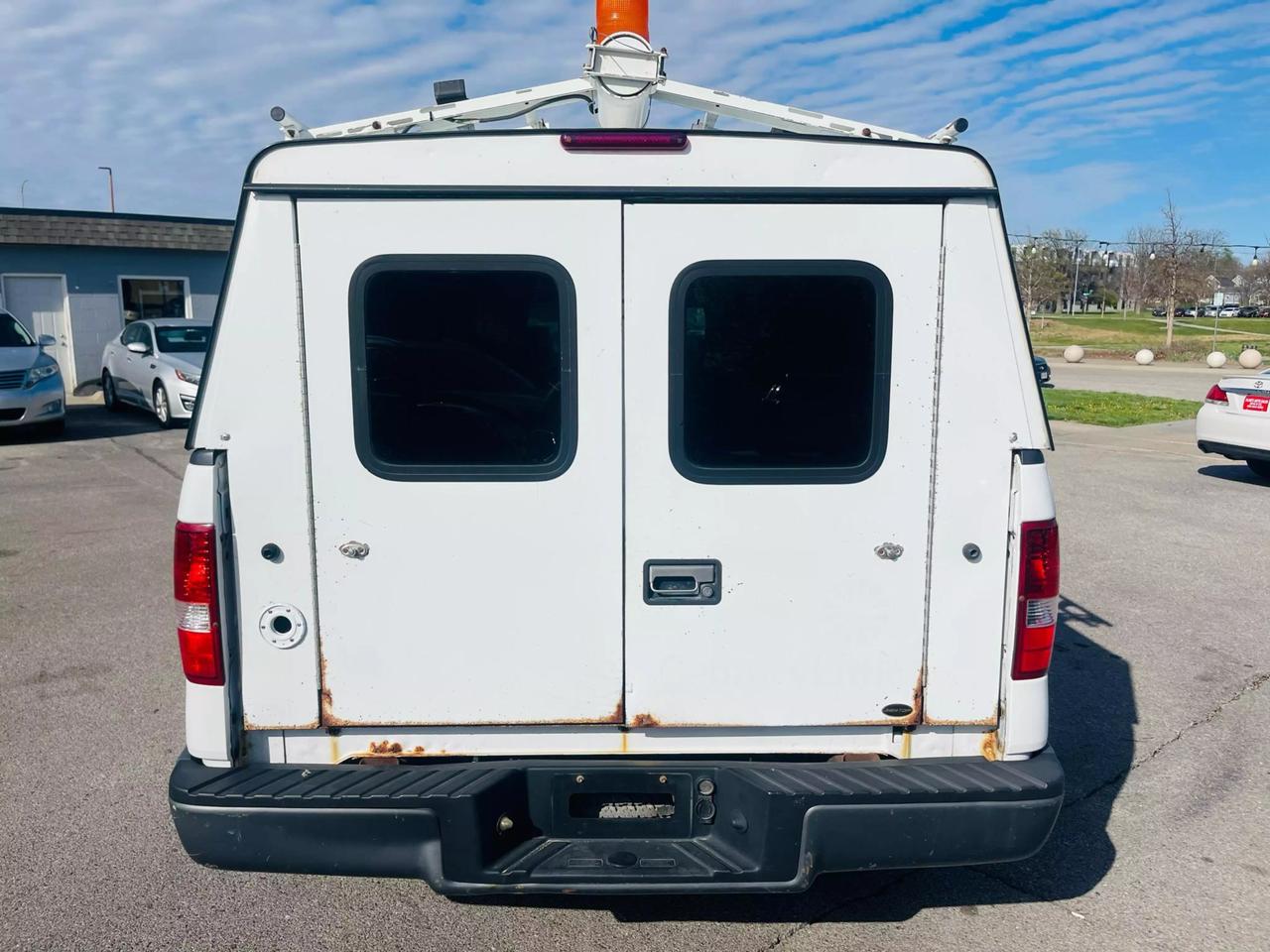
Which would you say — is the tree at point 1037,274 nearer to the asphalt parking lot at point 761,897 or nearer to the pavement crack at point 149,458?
the pavement crack at point 149,458

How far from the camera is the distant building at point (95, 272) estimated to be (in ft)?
65.8

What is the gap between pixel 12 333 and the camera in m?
14.8

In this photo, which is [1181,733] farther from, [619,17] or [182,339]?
[182,339]

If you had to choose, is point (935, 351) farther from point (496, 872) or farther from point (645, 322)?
point (496, 872)

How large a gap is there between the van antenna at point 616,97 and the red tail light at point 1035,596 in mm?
1461

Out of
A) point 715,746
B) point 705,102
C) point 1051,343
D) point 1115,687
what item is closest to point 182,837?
point 715,746

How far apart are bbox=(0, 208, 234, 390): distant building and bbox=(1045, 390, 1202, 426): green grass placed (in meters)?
16.6

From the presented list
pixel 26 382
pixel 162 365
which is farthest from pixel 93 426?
pixel 26 382

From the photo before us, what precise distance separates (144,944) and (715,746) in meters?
1.89

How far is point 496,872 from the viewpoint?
2.84 metres

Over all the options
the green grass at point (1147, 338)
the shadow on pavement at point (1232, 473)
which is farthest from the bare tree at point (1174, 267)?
the shadow on pavement at point (1232, 473)

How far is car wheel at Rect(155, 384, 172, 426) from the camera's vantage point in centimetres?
1550

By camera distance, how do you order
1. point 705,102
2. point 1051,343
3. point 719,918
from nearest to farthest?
1. point 719,918
2. point 705,102
3. point 1051,343

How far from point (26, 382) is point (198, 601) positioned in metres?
13.4
